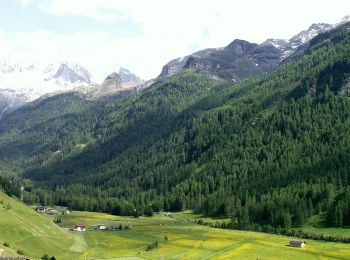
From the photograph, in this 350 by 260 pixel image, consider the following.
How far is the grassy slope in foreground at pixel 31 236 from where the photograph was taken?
527 feet

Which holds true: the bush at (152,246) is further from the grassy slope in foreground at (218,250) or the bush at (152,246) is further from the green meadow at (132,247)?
the grassy slope in foreground at (218,250)

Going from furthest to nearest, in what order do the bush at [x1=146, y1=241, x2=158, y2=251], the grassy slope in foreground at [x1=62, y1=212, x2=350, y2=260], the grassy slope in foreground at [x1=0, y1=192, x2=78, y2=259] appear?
the bush at [x1=146, y1=241, x2=158, y2=251] < the grassy slope in foreground at [x1=62, y1=212, x2=350, y2=260] < the grassy slope in foreground at [x1=0, y1=192, x2=78, y2=259]

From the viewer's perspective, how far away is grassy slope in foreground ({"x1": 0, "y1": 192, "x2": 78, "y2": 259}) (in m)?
161

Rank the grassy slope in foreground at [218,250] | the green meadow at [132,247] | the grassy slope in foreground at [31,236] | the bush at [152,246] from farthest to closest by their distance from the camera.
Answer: the bush at [152,246], the grassy slope in foreground at [218,250], the green meadow at [132,247], the grassy slope in foreground at [31,236]

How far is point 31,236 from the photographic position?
172500mm

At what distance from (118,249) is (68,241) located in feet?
67.0

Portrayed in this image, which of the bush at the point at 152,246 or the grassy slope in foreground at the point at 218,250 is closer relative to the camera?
the grassy slope in foreground at the point at 218,250

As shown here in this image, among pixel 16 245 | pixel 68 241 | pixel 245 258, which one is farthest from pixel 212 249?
pixel 16 245

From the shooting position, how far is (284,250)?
177 metres

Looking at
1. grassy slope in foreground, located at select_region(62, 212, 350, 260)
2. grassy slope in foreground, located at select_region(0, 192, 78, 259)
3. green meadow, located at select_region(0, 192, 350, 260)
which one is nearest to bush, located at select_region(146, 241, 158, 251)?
green meadow, located at select_region(0, 192, 350, 260)

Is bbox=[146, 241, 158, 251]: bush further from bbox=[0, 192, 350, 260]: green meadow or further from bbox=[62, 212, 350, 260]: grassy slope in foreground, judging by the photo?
bbox=[62, 212, 350, 260]: grassy slope in foreground

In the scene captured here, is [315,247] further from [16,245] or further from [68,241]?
[16,245]

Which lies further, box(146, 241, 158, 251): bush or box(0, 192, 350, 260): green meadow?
box(146, 241, 158, 251): bush

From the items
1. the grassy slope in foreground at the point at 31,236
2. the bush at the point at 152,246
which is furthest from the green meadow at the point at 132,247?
the bush at the point at 152,246
